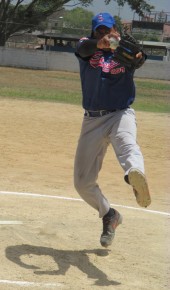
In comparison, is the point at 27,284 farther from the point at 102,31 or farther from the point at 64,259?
the point at 102,31

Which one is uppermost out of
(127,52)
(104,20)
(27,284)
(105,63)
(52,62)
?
(104,20)

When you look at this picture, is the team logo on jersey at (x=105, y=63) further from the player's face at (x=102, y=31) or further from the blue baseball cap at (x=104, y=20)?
the blue baseball cap at (x=104, y=20)

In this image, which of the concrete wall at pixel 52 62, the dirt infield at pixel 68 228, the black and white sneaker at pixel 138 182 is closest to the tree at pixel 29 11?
the concrete wall at pixel 52 62

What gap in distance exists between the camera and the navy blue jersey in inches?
213

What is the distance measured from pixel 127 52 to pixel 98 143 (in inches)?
37.5

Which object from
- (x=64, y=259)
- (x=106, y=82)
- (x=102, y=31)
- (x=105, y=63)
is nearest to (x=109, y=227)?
(x=64, y=259)

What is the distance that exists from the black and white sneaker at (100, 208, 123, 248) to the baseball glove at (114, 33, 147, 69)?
61.0 inches

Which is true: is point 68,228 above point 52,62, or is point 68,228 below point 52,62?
above

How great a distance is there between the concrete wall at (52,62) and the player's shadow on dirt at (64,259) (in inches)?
1480

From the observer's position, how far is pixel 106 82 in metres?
5.41

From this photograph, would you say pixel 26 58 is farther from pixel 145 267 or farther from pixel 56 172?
pixel 145 267

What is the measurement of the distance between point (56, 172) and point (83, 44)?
482 centimetres

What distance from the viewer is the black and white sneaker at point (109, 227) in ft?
18.6

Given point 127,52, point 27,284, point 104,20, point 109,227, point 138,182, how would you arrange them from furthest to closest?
point 109,227
point 104,20
point 127,52
point 138,182
point 27,284
